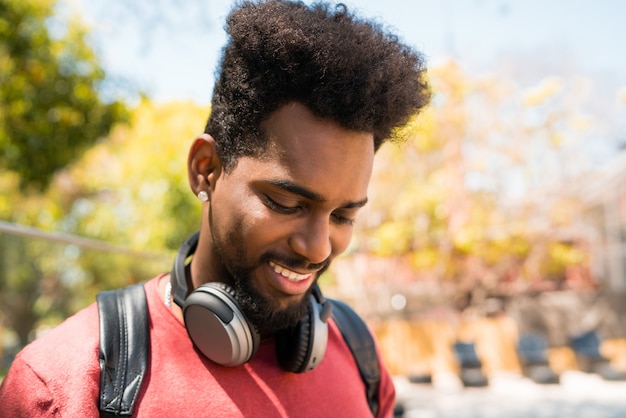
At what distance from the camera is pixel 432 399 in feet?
38.7

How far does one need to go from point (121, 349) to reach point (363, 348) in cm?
64

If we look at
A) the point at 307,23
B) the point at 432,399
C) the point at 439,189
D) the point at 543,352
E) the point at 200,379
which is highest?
the point at 307,23

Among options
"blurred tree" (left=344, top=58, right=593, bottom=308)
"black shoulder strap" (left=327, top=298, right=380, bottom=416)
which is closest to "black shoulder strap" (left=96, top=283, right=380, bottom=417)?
"black shoulder strap" (left=327, top=298, right=380, bottom=416)

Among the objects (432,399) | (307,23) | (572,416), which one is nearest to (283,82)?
(307,23)

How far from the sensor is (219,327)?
1.29m

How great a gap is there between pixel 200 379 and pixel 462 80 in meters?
14.4

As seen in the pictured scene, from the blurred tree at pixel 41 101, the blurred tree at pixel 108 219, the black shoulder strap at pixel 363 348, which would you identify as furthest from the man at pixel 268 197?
the blurred tree at pixel 41 101

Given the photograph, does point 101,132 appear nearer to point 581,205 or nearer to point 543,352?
point 543,352

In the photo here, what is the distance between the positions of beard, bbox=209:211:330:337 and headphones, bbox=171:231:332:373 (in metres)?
0.02

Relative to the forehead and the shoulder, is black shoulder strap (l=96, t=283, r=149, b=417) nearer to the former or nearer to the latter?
the shoulder

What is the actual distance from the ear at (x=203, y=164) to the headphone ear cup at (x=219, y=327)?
23 cm

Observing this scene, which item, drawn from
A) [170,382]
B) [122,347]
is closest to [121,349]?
[122,347]

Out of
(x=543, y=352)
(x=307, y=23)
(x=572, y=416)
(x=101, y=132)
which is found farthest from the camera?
(x=543, y=352)

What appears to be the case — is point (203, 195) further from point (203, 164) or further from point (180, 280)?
point (180, 280)
